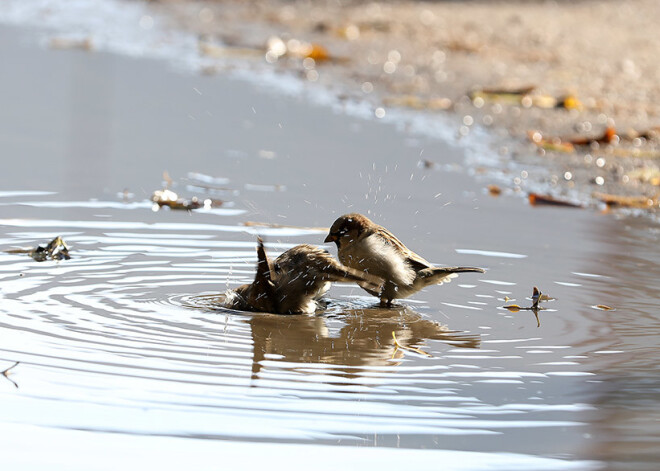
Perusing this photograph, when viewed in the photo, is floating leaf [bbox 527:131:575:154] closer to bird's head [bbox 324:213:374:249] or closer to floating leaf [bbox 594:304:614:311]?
floating leaf [bbox 594:304:614:311]

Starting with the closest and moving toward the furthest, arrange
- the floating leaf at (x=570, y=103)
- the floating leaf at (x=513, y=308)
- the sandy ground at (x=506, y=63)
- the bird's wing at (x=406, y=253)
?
the floating leaf at (x=513, y=308), the bird's wing at (x=406, y=253), the sandy ground at (x=506, y=63), the floating leaf at (x=570, y=103)

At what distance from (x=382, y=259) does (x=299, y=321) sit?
630 millimetres

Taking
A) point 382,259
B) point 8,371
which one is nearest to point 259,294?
point 382,259

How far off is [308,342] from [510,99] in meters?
8.49

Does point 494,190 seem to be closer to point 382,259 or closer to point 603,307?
point 603,307

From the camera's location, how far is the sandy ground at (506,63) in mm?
10977

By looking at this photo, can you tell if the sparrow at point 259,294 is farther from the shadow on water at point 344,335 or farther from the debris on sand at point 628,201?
the debris on sand at point 628,201

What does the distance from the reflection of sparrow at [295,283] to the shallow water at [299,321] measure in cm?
11

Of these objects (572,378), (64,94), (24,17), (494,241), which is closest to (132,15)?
(24,17)

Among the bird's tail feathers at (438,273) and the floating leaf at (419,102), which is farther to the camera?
the floating leaf at (419,102)

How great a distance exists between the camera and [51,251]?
6660 mm

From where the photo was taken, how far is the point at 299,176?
9266 millimetres

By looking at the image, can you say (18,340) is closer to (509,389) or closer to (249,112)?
(509,389)

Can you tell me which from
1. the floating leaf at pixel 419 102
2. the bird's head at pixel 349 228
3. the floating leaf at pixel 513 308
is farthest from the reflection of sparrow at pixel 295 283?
the floating leaf at pixel 419 102
